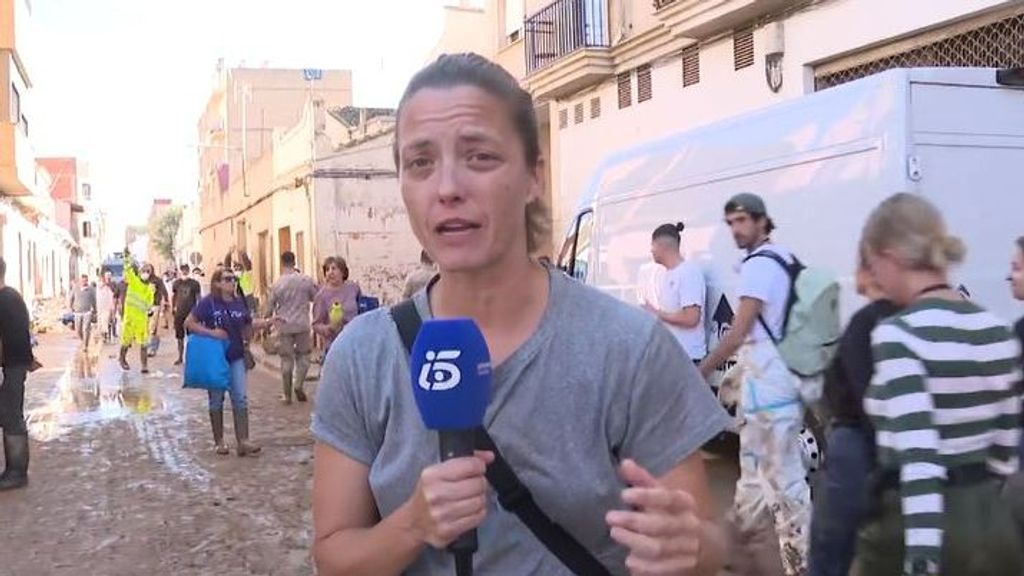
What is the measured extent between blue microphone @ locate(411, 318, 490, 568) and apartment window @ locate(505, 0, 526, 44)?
1958 cm

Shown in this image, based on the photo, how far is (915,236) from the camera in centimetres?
358

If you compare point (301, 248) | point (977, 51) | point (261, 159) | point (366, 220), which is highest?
point (261, 159)

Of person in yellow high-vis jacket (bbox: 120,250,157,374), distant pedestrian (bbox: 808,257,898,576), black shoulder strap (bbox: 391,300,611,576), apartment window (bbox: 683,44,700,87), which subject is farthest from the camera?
person in yellow high-vis jacket (bbox: 120,250,157,374)

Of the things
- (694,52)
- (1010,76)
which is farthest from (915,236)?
(694,52)

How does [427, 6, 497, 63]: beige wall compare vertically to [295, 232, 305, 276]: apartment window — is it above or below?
above

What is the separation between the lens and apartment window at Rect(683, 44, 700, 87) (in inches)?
578

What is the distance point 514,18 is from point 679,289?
14317mm

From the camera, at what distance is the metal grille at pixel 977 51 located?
9.85 meters

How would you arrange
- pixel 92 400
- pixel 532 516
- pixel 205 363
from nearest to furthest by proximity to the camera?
pixel 532 516, pixel 205 363, pixel 92 400

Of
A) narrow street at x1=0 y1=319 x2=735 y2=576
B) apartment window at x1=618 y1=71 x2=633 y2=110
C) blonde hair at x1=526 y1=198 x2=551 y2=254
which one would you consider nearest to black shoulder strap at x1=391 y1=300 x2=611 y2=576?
blonde hair at x1=526 y1=198 x2=551 y2=254

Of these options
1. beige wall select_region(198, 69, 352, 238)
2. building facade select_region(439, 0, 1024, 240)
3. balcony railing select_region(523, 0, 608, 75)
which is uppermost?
beige wall select_region(198, 69, 352, 238)

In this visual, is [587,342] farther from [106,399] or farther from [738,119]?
[106,399]

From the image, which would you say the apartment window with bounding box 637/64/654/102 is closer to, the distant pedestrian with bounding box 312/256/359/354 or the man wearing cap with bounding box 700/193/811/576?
the distant pedestrian with bounding box 312/256/359/354

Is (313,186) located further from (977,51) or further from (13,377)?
(977,51)
